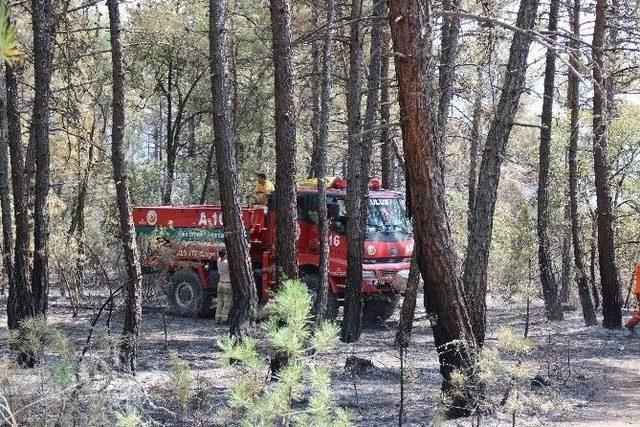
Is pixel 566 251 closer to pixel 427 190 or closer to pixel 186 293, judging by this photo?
pixel 186 293

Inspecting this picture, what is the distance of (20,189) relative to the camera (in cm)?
1052

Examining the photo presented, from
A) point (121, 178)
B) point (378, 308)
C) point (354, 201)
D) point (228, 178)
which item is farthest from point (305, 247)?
point (121, 178)

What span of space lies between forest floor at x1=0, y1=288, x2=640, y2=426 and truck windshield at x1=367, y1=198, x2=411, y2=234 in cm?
200

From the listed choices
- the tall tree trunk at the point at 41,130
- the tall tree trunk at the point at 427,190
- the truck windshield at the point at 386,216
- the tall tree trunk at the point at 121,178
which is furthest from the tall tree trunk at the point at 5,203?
the tall tree trunk at the point at 427,190

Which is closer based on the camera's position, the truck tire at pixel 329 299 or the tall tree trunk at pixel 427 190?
the tall tree trunk at pixel 427 190

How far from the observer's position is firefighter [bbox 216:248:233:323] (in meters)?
15.3

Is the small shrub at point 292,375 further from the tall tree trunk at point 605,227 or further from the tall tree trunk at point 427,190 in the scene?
the tall tree trunk at point 605,227

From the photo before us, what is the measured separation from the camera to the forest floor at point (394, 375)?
6531mm

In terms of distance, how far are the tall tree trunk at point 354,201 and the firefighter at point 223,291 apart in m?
3.17

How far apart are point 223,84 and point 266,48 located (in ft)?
40.9

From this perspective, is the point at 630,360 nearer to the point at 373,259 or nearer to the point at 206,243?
the point at 373,259

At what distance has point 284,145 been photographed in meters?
9.48

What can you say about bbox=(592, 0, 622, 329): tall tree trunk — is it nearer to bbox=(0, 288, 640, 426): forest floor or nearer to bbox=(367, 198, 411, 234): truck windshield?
bbox=(0, 288, 640, 426): forest floor

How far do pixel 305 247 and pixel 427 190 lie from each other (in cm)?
804
